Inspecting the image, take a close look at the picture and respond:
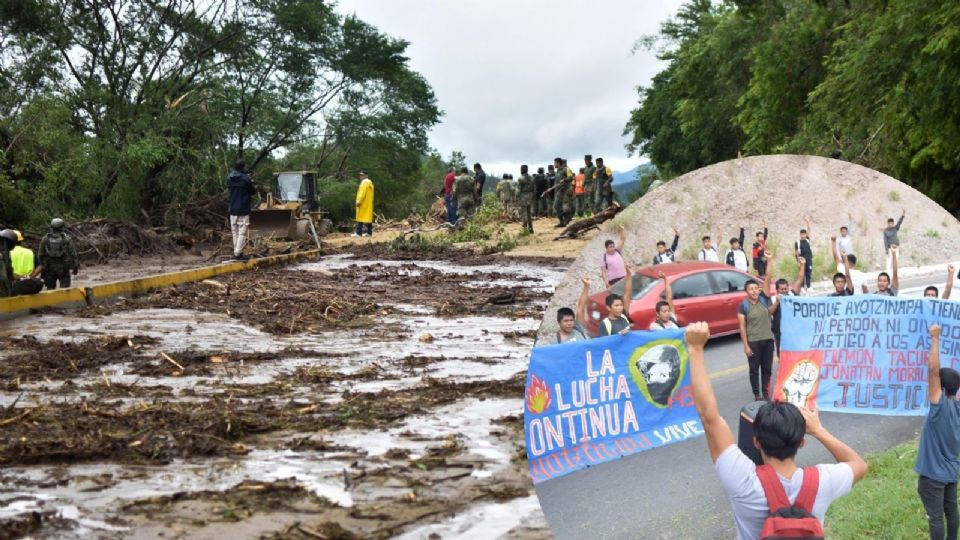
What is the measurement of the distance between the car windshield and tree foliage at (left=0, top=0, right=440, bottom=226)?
1599 centimetres

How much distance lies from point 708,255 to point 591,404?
46 cm

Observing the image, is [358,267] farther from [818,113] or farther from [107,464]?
[818,113]

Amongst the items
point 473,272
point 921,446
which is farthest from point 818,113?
point 473,272

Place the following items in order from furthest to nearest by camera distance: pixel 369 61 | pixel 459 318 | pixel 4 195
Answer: pixel 369 61
pixel 4 195
pixel 459 318

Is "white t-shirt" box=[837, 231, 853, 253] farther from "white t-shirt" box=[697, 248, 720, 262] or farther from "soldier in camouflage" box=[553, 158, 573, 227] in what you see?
"soldier in camouflage" box=[553, 158, 573, 227]

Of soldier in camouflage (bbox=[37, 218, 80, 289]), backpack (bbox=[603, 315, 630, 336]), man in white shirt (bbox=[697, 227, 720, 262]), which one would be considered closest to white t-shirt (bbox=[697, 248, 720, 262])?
man in white shirt (bbox=[697, 227, 720, 262])

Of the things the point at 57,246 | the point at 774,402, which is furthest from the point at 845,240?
the point at 57,246

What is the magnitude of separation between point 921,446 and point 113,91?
3045 cm

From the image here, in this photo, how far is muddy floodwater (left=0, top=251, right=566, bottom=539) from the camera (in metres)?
4.31

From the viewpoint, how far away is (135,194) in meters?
26.2

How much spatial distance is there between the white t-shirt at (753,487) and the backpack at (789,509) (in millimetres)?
14

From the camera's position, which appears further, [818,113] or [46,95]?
[46,95]

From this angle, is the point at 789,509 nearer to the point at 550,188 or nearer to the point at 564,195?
the point at 564,195

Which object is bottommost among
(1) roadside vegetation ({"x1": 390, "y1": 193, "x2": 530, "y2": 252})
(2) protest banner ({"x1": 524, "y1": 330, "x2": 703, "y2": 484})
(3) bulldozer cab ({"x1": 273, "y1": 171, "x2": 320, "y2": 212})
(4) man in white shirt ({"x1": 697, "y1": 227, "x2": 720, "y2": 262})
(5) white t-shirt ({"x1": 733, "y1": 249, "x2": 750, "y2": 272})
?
(2) protest banner ({"x1": 524, "y1": 330, "x2": 703, "y2": 484})
